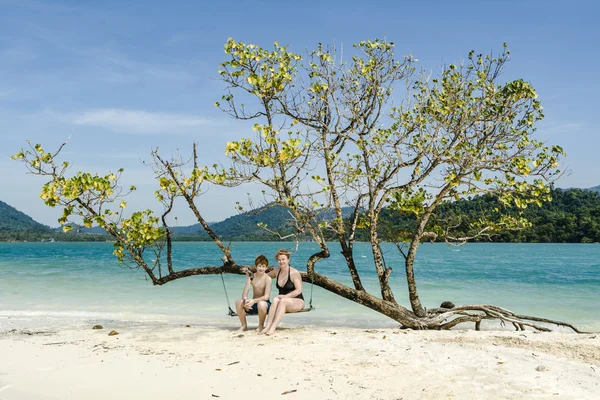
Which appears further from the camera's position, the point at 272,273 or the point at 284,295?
the point at 272,273

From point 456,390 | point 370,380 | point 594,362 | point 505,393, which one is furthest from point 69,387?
point 594,362

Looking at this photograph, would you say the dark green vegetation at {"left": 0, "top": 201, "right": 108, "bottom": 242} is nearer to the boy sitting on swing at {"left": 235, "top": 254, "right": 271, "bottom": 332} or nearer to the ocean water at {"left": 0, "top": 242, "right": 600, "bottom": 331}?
the ocean water at {"left": 0, "top": 242, "right": 600, "bottom": 331}

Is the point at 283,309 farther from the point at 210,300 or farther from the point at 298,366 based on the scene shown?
the point at 210,300

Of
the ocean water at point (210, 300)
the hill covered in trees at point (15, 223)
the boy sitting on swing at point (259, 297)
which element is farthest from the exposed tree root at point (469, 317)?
the hill covered in trees at point (15, 223)

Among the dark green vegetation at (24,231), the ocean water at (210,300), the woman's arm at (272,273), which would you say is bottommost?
the ocean water at (210,300)

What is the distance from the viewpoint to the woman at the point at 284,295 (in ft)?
23.8

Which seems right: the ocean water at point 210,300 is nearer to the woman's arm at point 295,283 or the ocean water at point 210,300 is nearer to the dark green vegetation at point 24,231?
the woman's arm at point 295,283

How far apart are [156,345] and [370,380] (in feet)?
10.2

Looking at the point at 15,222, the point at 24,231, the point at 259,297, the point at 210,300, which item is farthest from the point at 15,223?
the point at 259,297

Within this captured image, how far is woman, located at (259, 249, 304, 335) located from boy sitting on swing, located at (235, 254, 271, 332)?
13 cm

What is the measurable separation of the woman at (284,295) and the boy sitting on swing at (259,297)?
13 cm

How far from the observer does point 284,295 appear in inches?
295

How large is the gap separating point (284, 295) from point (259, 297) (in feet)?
1.27

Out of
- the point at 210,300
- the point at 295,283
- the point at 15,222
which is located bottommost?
the point at 210,300
